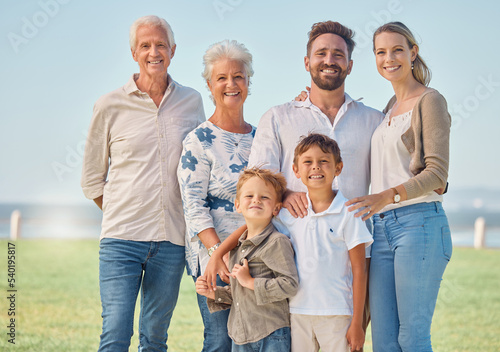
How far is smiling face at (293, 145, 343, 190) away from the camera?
2.72 metres

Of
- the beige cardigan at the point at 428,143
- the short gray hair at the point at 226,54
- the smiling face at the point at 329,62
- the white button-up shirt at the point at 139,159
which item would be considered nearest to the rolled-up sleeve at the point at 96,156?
the white button-up shirt at the point at 139,159

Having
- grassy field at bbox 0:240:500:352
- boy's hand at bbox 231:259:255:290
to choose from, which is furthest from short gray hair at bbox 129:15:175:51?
grassy field at bbox 0:240:500:352

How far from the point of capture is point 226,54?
328cm

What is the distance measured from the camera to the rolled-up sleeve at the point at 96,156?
3457 millimetres

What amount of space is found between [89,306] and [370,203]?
27.8 ft

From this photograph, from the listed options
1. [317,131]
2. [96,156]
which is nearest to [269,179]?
[317,131]

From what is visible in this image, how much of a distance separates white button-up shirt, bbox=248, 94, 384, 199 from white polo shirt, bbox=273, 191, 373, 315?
1.12 feet

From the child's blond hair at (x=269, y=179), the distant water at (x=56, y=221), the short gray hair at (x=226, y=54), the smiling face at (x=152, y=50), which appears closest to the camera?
the child's blond hair at (x=269, y=179)

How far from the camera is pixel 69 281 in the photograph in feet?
40.3

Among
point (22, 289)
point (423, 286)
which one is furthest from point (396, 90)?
point (22, 289)

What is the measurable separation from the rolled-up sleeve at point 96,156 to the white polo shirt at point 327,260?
1.49 meters

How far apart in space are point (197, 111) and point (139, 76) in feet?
1.44

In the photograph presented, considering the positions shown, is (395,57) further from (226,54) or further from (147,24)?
(147,24)

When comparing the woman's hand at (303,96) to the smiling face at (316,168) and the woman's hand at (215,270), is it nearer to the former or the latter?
the smiling face at (316,168)
